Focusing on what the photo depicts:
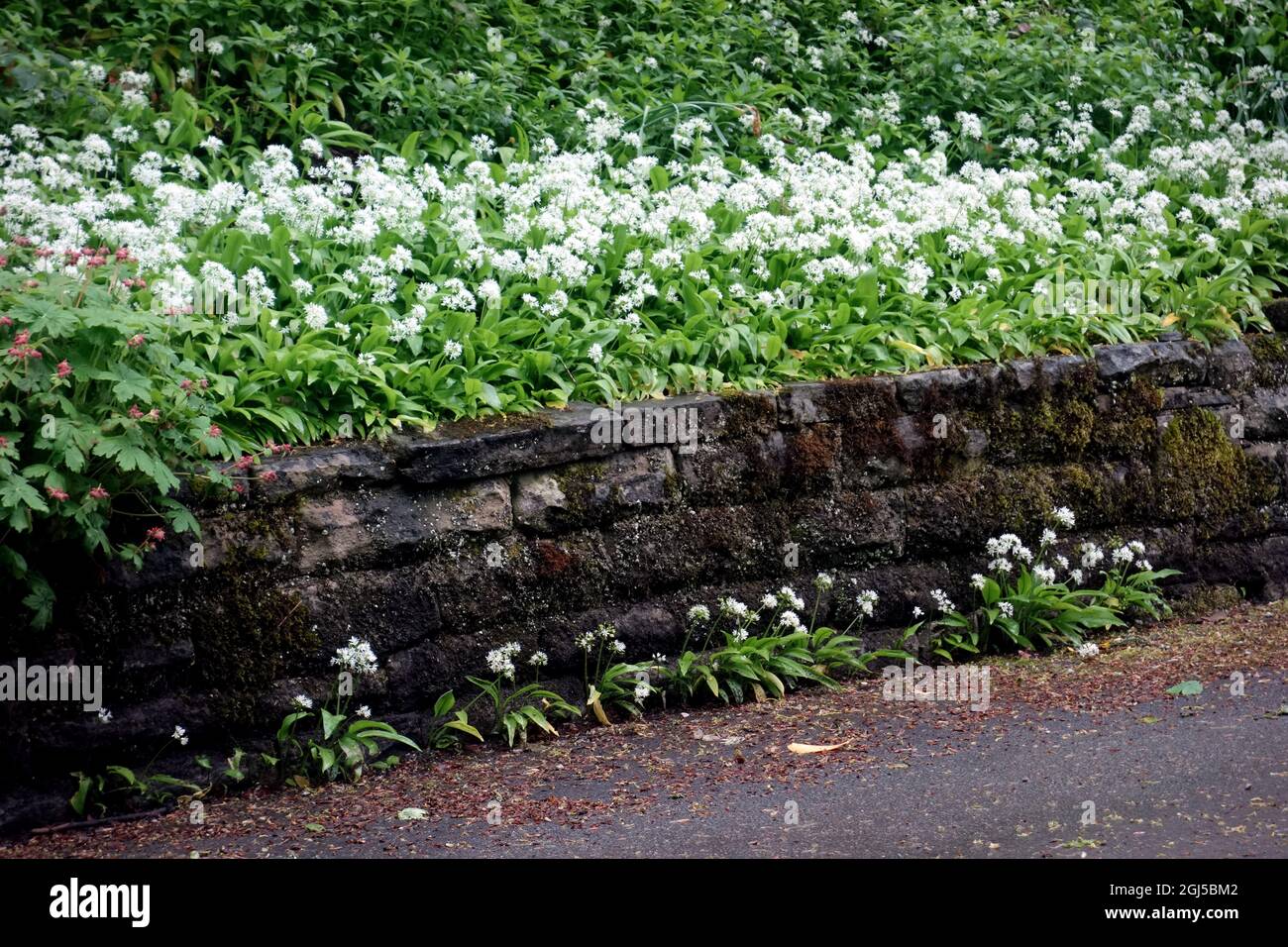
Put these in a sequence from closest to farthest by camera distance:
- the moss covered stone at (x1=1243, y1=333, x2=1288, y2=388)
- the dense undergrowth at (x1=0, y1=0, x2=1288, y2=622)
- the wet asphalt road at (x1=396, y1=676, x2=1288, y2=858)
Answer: the wet asphalt road at (x1=396, y1=676, x2=1288, y2=858) → the dense undergrowth at (x1=0, y1=0, x2=1288, y2=622) → the moss covered stone at (x1=1243, y1=333, x2=1288, y2=388)

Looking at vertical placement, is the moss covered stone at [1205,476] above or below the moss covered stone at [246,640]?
above

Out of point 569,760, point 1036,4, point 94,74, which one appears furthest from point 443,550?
point 1036,4

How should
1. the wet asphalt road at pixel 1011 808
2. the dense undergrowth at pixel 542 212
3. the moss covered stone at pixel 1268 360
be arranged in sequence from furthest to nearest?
1. the moss covered stone at pixel 1268 360
2. the dense undergrowth at pixel 542 212
3. the wet asphalt road at pixel 1011 808

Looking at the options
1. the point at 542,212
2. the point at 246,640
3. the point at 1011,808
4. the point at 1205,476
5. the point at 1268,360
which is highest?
the point at 542,212

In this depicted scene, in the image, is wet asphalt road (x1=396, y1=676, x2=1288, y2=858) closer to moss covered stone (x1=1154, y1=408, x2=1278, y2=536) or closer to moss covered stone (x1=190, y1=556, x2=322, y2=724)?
moss covered stone (x1=190, y1=556, x2=322, y2=724)

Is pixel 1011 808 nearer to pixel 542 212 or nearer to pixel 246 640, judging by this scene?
pixel 246 640

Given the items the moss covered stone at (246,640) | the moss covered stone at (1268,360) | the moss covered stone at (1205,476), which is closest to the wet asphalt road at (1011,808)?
the moss covered stone at (246,640)

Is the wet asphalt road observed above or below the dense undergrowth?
below

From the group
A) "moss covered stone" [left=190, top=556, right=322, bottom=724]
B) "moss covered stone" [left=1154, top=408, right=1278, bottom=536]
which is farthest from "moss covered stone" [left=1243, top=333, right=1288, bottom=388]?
"moss covered stone" [left=190, top=556, right=322, bottom=724]

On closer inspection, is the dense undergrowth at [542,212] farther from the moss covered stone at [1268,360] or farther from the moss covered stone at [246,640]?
the moss covered stone at [246,640]

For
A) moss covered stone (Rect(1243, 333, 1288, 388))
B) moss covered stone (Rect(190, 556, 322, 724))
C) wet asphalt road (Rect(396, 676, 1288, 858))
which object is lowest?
wet asphalt road (Rect(396, 676, 1288, 858))

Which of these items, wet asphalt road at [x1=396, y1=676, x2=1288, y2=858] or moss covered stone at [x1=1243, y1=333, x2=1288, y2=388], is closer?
wet asphalt road at [x1=396, y1=676, x2=1288, y2=858]

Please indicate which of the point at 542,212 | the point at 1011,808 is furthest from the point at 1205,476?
the point at 542,212

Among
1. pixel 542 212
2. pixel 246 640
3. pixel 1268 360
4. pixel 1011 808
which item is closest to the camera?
pixel 1011 808
